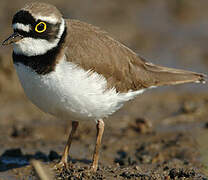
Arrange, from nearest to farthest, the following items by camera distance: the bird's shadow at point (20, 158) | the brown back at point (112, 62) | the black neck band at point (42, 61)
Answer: the black neck band at point (42, 61) → the brown back at point (112, 62) → the bird's shadow at point (20, 158)

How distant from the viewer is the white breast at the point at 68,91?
605 centimetres

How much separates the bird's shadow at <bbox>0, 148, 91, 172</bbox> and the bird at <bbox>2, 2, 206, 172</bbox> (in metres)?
0.97

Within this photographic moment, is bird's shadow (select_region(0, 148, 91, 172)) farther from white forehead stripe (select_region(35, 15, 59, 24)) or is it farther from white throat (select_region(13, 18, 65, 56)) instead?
white forehead stripe (select_region(35, 15, 59, 24))

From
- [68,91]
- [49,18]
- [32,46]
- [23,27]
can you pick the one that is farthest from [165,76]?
[23,27]

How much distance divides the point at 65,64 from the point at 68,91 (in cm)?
35

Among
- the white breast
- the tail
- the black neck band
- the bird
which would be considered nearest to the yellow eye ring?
→ the bird

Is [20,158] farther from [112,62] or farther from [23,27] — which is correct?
[23,27]

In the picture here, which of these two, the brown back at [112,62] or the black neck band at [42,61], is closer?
the black neck band at [42,61]

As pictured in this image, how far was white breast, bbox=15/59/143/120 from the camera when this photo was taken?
6.05 metres

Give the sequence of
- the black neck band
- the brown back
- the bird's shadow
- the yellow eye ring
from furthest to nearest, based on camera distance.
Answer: the bird's shadow
the brown back
the yellow eye ring
the black neck band

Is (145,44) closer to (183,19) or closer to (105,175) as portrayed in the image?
(183,19)

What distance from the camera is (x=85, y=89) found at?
625 cm

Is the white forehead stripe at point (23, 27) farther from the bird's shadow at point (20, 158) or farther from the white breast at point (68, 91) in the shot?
the bird's shadow at point (20, 158)

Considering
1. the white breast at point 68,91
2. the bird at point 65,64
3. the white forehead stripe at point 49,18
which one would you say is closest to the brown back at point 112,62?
the bird at point 65,64
